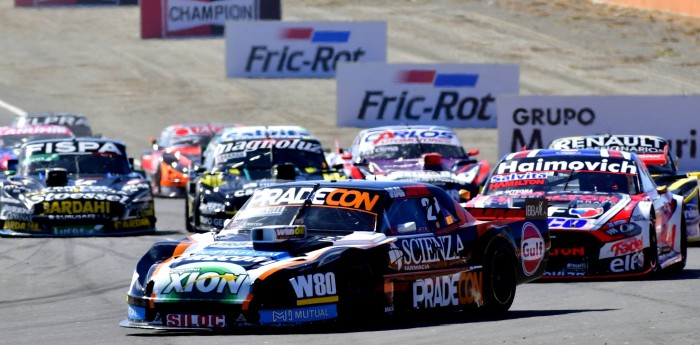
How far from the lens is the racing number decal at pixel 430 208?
12352 millimetres

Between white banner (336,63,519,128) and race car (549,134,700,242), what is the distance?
47.0 ft

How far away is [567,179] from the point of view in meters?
16.1

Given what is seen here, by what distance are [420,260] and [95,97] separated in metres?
32.7

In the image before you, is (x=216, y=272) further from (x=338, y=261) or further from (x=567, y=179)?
(x=567, y=179)

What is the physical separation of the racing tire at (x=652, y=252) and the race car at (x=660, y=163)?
385 cm

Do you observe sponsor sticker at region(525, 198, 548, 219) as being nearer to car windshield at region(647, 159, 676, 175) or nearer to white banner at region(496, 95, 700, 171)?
car windshield at region(647, 159, 676, 175)

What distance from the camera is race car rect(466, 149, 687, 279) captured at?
583 inches

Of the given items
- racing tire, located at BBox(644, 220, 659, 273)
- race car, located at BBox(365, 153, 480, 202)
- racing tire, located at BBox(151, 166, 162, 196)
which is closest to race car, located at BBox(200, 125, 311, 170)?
race car, located at BBox(365, 153, 480, 202)

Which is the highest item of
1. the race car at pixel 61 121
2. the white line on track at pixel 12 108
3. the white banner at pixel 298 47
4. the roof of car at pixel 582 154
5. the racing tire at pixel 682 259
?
the white banner at pixel 298 47

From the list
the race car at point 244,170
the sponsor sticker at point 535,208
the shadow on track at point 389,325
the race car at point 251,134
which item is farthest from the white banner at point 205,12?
the shadow on track at point 389,325

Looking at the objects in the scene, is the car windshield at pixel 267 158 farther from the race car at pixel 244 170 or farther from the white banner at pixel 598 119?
the white banner at pixel 598 119

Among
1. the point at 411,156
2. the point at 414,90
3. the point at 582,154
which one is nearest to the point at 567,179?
the point at 582,154

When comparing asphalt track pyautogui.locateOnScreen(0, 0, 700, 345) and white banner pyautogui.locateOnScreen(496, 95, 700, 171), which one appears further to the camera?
white banner pyautogui.locateOnScreen(496, 95, 700, 171)

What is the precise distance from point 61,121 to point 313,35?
10.9 m
